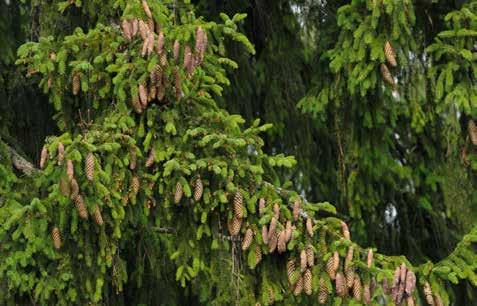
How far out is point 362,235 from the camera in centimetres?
671

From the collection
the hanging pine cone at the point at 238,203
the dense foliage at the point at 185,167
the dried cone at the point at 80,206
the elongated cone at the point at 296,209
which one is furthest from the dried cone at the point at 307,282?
the dried cone at the point at 80,206

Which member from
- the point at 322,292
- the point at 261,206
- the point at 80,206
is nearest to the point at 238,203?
the point at 261,206

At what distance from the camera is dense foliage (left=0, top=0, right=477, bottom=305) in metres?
4.18

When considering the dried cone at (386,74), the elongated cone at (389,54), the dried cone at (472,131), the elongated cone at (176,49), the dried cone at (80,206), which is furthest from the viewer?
the dried cone at (472,131)

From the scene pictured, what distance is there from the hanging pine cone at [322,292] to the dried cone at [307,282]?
41 millimetres

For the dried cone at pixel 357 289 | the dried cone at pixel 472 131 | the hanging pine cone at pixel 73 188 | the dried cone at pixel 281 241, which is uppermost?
the dried cone at pixel 472 131

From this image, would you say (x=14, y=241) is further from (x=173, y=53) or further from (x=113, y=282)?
(x=173, y=53)

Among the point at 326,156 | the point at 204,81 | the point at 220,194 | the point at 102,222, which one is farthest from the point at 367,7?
the point at 326,156

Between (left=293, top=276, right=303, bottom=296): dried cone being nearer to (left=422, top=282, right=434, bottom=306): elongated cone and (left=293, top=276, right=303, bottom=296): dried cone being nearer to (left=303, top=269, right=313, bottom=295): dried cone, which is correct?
(left=303, top=269, right=313, bottom=295): dried cone

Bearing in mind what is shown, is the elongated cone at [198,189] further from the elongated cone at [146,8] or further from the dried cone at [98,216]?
the elongated cone at [146,8]

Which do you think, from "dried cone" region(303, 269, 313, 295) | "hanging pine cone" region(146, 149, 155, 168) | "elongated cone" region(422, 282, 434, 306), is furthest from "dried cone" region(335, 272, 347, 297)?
"hanging pine cone" region(146, 149, 155, 168)

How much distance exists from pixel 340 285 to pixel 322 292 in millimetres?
100

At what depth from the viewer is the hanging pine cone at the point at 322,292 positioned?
14.0 feet

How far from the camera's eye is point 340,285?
166 inches
